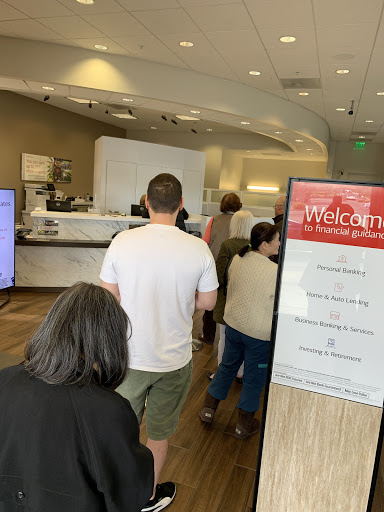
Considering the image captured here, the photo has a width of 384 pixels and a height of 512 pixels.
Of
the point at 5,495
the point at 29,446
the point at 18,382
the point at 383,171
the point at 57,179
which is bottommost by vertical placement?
the point at 5,495

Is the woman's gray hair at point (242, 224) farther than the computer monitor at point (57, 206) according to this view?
No

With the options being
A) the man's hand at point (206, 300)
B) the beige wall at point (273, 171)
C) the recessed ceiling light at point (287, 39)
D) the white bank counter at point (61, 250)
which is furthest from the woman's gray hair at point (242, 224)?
the beige wall at point (273, 171)

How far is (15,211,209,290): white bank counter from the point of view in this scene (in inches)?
244

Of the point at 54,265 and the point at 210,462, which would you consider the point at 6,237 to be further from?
the point at 54,265

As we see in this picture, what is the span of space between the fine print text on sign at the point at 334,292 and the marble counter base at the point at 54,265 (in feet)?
16.8

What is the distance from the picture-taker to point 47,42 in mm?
5473

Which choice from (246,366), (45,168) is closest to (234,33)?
(246,366)

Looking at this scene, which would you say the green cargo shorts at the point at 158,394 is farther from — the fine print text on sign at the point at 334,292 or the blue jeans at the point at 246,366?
the blue jeans at the point at 246,366

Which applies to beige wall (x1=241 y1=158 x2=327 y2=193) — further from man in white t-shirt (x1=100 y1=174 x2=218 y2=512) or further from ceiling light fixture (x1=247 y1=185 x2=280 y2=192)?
man in white t-shirt (x1=100 y1=174 x2=218 y2=512)

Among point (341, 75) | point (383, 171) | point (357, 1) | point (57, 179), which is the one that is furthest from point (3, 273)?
point (383, 171)

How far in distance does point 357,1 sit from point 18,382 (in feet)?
13.3

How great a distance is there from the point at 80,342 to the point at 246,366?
2.02m

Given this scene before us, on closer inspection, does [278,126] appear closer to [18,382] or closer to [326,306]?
[326,306]

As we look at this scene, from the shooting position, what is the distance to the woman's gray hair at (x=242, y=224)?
3486 millimetres
